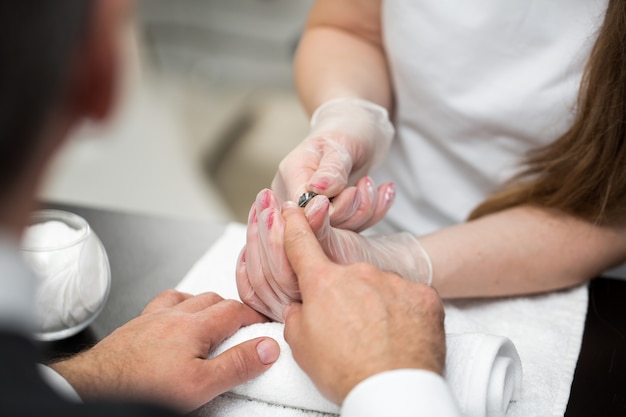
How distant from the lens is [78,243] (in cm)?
80

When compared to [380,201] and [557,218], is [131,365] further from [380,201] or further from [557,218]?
[557,218]

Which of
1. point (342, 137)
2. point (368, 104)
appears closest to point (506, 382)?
point (342, 137)

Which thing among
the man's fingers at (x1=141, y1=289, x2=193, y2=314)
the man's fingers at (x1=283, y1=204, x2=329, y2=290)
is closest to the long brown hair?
the man's fingers at (x1=283, y1=204, x2=329, y2=290)

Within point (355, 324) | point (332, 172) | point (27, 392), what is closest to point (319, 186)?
point (332, 172)

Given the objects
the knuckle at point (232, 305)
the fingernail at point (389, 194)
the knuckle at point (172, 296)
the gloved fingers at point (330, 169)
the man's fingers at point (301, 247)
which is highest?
the man's fingers at point (301, 247)

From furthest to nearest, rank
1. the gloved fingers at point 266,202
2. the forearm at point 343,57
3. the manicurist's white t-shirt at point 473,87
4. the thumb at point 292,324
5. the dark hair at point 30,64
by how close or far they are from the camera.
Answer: the forearm at point 343,57 → the manicurist's white t-shirt at point 473,87 → the gloved fingers at point 266,202 → the thumb at point 292,324 → the dark hair at point 30,64

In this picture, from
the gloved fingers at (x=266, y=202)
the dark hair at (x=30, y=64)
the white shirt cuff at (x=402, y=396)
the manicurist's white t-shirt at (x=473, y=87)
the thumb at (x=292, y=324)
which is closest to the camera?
the dark hair at (x=30, y=64)

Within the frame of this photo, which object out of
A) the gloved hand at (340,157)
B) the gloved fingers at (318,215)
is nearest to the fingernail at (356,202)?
the gloved hand at (340,157)

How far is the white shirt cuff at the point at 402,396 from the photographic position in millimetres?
579

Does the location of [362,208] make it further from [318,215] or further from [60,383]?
[60,383]

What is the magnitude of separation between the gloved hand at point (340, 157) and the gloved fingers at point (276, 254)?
0.34 ft

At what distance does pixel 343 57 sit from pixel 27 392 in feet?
2.92

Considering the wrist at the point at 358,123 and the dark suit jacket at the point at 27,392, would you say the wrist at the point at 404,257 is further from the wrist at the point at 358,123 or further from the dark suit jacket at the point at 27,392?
the dark suit jacket at the point at 27,392

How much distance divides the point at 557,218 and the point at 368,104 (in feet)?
1.05
